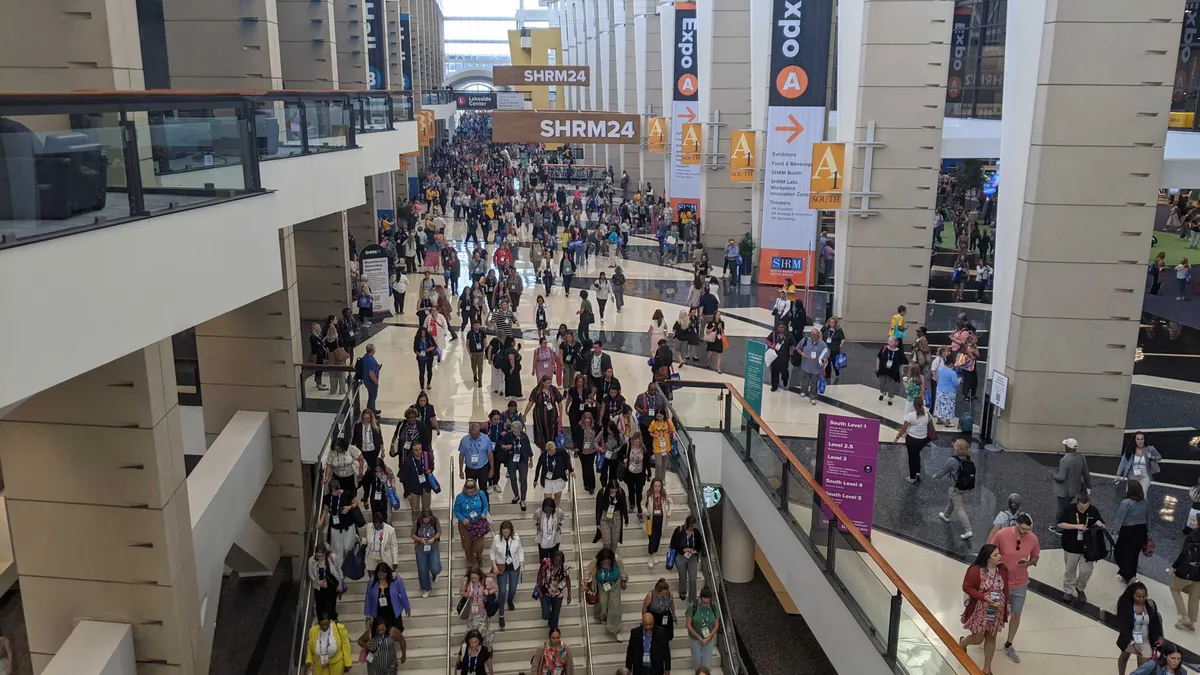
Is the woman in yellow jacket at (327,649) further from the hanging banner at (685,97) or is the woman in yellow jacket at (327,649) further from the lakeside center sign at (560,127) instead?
the hanging banner at (685,97)

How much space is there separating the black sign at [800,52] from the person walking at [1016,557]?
1342 centimetres

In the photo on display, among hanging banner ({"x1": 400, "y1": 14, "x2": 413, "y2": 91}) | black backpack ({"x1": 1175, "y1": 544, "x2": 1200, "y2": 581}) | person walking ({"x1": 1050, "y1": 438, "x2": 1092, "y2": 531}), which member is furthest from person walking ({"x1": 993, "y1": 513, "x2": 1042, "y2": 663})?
hanging banner ({"x1": 400, "y1": 14, "x2": 413, "y2": 91})

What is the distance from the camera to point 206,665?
982cm

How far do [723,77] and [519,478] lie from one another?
19640 millimetres

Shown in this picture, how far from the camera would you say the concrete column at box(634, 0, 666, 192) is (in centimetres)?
4028

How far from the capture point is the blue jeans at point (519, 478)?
469 inches

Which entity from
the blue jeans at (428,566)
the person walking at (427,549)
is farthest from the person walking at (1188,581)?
the blue jeans at (428,566)

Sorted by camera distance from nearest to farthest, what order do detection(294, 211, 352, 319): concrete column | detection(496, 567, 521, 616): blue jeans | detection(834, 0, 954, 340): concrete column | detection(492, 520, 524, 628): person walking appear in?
detection(492, 520, 524, 628): person walking
detection(496, 567, 521, 616): blue jeans
detection(834, 0, 954, 340): concrete column
detection(294, 211, 352, 319): concrete column

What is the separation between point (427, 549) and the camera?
35.1 feet

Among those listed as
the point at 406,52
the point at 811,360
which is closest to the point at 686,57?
the point at 811,360

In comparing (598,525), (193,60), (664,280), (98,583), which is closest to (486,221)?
(664,280)

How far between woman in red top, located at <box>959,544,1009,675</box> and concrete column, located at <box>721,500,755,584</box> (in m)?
6.02

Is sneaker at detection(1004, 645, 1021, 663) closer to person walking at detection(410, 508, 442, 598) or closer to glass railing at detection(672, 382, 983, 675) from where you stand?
glass railing at detection(672, 382, 983, 675)

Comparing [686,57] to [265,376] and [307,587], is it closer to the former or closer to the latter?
[265,376]
